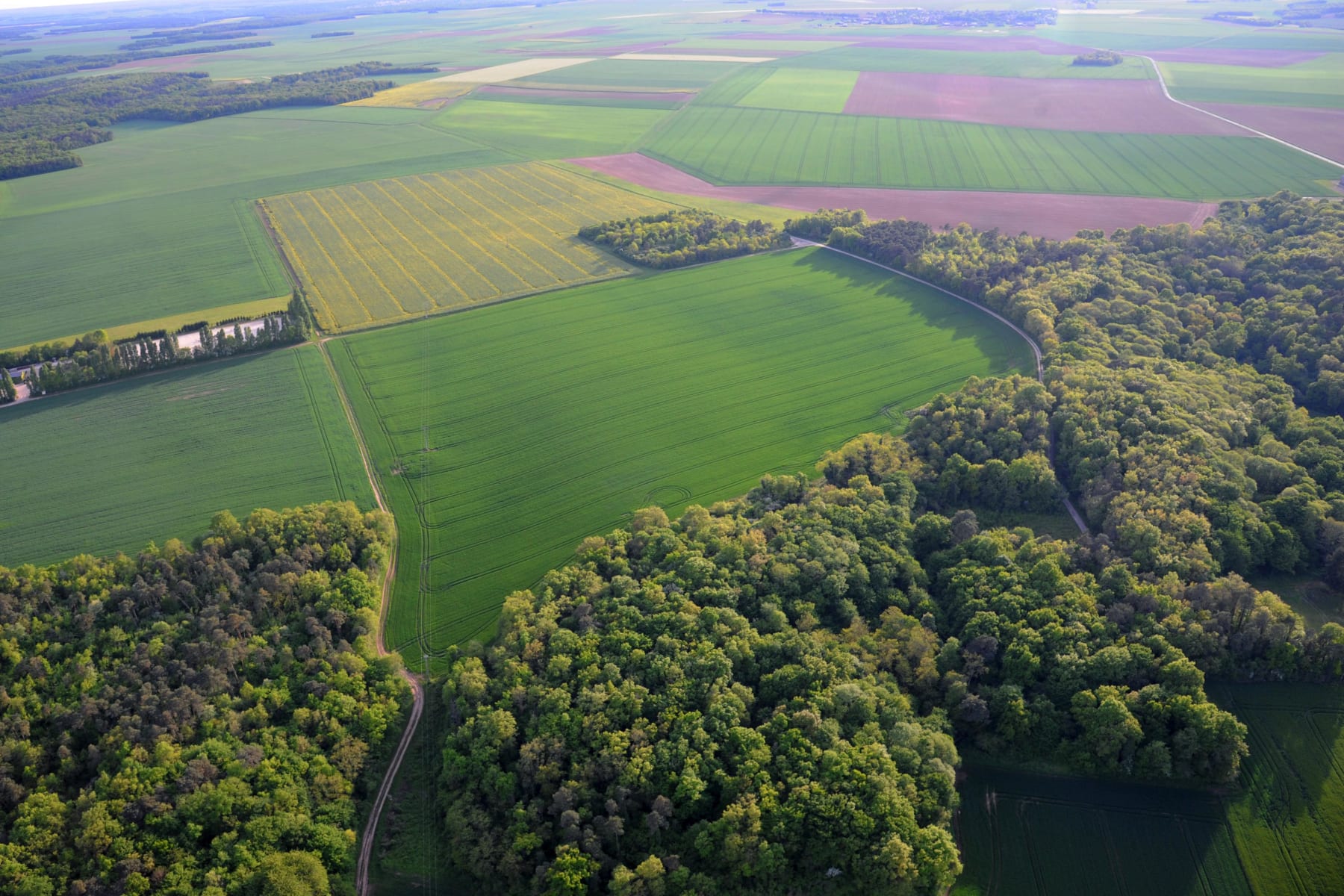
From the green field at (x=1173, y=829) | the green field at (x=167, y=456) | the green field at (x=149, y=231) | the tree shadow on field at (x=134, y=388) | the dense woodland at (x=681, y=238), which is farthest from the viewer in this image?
the dense woodland at (x=681, y=238)

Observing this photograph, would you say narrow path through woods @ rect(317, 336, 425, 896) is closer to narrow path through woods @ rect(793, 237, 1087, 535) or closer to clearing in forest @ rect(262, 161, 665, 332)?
clearing in forest @ rect(262, 161, 665, 332)

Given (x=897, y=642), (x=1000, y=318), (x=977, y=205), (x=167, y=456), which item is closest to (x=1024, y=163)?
(x=977, y=205)

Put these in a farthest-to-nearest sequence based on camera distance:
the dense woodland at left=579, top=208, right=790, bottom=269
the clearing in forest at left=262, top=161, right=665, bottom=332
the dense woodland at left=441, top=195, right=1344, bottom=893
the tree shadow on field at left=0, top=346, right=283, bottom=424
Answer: the dense woodland at left=579, top=208, right=790, bottom=269 → the clearing in forest at left=262, top=161, right=665, bottom=332 → the tree shadow on field at left=0, top=346, right=283, bottom=424 → the dense woodland at left=441, top=195, right=1344, bottom=893

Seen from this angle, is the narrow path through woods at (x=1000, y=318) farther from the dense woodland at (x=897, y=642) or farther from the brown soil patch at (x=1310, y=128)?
the brown soil patch at (x=1310, y=128)

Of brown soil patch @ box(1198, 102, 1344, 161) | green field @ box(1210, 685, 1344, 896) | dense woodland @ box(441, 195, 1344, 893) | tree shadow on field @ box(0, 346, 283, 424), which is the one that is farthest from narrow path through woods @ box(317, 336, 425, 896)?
brown soil patch @ box(1198, 102, 1344, 161)

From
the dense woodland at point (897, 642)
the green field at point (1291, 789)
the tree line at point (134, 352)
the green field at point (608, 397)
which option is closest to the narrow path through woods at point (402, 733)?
the green field at point (608, 397)

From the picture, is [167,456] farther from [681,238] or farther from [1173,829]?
[1173,829]

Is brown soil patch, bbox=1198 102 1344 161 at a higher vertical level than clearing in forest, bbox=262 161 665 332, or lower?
higher
